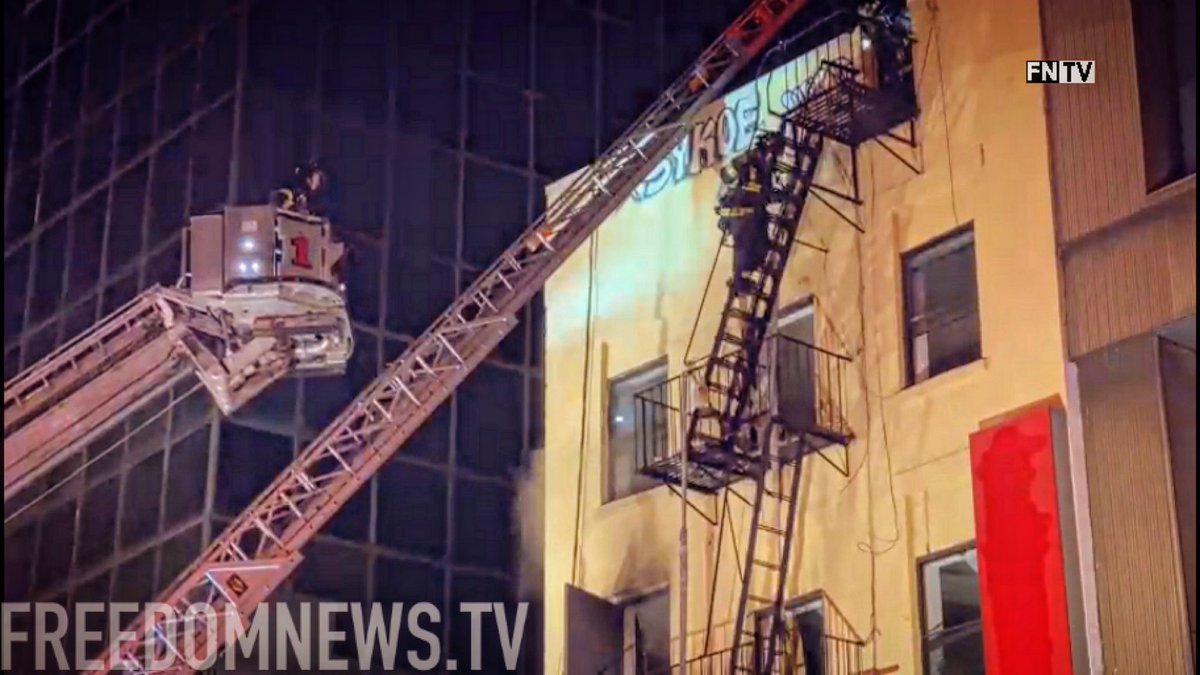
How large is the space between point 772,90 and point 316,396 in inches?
411

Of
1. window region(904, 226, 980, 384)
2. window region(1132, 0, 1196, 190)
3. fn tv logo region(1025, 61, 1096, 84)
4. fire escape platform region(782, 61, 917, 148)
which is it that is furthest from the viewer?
fire escape platform region(782, 61, 917, 148)

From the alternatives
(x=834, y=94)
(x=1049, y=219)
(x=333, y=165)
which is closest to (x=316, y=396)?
(x=333, y=165)

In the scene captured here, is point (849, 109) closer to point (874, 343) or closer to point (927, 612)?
point (874, 343)

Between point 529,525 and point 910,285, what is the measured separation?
1271cm

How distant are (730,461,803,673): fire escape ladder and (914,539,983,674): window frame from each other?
1963 millimetres

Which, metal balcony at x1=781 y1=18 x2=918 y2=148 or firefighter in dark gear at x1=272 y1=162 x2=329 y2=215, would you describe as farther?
firefighter in dark gear at x1=272 y1=162 x2=329 y2=215

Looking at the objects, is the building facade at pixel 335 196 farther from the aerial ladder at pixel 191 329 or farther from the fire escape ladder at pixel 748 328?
the fire escape ladder at pixel 748 328

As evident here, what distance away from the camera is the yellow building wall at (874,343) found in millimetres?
21250

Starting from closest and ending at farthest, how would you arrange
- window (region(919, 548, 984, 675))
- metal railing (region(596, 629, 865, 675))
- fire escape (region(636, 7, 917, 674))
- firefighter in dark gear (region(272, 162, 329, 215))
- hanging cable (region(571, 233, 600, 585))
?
window (region(919, 548, 984, 675)) < metal railing (region(596, 629, 865, 675)) < fire escape (region(636, 7, 917, 674)) < firefighter in dark gear (region(272, 162, 329, 215)) < hanging cable (region(571, 233, 600, 585))

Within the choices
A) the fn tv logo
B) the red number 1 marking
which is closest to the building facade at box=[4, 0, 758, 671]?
the red number 1 marking

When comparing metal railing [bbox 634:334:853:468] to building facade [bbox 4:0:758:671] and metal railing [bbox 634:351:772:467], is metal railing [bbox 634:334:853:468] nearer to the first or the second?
metal railing [bbox 634:351:772:467]

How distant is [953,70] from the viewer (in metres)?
23.0

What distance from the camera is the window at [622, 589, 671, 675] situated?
965 inches

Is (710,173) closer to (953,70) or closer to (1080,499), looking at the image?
(953,70)
